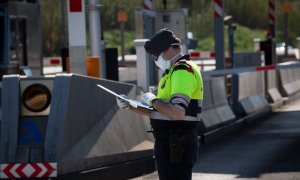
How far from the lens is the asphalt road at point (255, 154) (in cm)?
1108

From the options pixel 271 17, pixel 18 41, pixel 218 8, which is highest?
pixel 218 8

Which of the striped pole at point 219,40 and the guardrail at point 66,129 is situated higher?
the striped pole at point 219,40

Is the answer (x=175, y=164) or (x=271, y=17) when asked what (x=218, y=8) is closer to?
(x=271, y=17)

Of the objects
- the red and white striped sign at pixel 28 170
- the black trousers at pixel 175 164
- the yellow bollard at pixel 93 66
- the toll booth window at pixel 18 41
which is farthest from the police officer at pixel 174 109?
the toll booth window at pixel 18 41

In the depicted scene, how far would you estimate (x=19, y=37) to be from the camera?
856 inches

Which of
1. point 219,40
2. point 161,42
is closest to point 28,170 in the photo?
point 161,42

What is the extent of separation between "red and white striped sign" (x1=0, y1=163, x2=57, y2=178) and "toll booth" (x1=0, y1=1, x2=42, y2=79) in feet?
41.0

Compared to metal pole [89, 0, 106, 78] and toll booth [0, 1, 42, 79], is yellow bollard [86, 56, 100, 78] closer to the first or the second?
metal pole [89, 0, 106, 78]

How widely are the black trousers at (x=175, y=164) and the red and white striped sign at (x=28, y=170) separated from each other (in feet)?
7.31

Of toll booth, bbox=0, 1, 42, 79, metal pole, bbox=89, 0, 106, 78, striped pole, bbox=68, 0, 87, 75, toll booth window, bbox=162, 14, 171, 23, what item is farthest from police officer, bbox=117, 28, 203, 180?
toll booth, bbox=0, 1, 42, 79

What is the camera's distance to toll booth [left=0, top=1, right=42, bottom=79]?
68.7 ft

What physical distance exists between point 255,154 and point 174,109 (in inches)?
275

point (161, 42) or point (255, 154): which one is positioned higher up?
point (161, 42)

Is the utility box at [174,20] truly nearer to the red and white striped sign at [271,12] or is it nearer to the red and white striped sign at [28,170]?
the red and white striped sign at [271,12]
